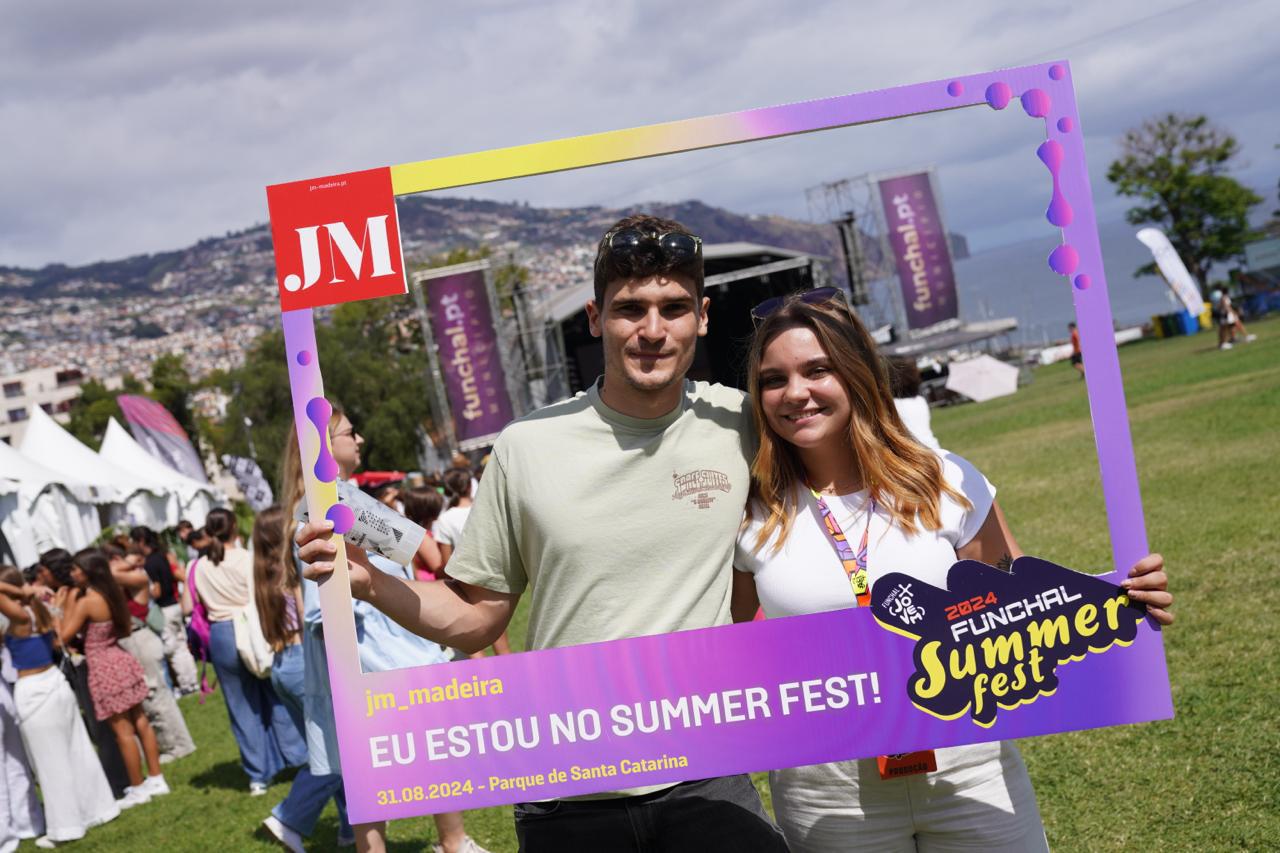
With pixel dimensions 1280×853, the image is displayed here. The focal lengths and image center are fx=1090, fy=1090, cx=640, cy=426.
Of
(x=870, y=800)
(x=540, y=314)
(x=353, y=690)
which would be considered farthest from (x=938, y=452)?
(x=540, y=314)

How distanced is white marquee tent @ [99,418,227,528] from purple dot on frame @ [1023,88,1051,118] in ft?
79.5

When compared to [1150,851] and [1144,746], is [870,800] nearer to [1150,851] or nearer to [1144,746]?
[1150,851]

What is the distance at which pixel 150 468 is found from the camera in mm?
25641

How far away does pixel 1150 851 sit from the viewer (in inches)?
169

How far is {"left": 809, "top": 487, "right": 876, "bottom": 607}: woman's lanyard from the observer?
2525mm

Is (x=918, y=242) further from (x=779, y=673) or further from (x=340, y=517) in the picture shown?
(x=340, y=517)

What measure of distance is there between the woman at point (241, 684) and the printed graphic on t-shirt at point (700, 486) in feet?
22.8

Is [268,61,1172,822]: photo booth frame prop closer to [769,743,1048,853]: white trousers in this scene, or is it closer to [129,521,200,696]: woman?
[769,743,1048,853]: white trousers

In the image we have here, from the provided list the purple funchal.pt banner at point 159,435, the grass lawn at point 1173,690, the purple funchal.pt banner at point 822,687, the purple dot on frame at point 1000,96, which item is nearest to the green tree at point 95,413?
the purple funchal.pt banner at point 159,435

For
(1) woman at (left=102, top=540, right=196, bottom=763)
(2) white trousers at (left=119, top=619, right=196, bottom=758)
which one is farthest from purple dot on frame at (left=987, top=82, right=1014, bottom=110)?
(1) woman at (left=102, top=540, right=196, bottom=763)

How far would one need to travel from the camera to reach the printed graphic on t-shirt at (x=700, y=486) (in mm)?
2564

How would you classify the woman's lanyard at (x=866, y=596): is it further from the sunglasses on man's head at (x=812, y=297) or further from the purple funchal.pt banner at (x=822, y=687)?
the sunglasses on man's head at (x=812, y=297)

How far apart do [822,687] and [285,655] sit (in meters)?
5.28

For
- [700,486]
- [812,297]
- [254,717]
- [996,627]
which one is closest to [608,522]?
[700,486]
